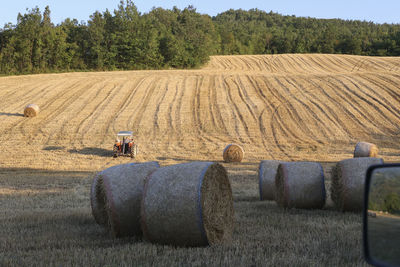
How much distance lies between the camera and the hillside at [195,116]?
2000cm

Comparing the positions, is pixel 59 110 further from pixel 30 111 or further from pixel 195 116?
pixel 195 116

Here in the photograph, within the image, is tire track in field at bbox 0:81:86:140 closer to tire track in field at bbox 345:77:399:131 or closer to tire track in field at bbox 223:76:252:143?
tire track in field at bbox 223:76:252:143

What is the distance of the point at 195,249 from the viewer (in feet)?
16.0

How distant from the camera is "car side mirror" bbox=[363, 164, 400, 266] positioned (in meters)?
2.06

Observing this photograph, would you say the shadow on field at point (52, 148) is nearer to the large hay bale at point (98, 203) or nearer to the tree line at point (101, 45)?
the large hay bale at point (98, 203)

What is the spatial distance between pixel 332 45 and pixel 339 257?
213 ft

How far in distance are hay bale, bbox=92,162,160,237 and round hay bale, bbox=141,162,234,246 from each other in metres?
0.41

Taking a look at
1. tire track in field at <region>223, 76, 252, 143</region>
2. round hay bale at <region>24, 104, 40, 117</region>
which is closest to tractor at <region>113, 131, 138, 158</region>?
tire track in field at <region>223, 76, 252, 143</region>

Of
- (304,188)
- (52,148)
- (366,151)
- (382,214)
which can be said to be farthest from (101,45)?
(382,214)

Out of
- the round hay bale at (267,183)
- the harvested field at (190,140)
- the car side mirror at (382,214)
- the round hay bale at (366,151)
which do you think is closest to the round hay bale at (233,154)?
the harvested field at (190,140)

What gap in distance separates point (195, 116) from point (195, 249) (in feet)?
70.2

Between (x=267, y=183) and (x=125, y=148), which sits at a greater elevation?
(x=267, y=183)

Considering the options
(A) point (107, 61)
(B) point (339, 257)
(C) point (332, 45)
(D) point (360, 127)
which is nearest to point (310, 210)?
(B) point (339, 257)

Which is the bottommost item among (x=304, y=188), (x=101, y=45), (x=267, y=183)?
(x=267, y=183)
